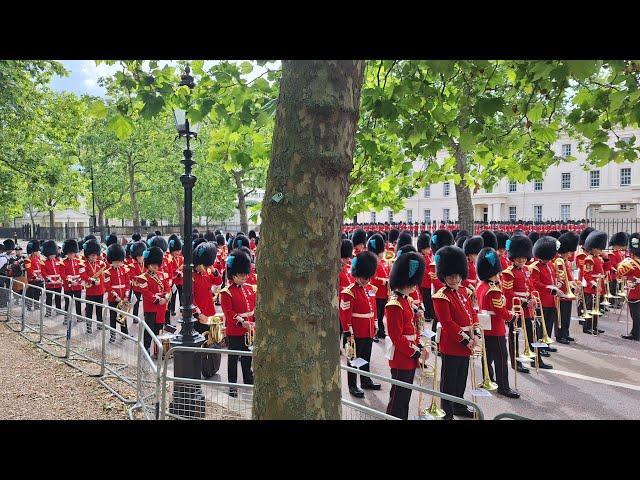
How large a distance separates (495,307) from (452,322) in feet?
4.55

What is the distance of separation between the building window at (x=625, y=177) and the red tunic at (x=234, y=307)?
4819 centimetres

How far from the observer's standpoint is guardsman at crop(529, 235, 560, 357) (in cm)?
918

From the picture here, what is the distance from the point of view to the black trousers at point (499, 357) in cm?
709

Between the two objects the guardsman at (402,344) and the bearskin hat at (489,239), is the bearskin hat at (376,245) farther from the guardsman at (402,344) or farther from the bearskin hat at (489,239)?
the guardsman at (402,344)

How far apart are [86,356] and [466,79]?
6.68 metres

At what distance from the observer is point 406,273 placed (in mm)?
6363

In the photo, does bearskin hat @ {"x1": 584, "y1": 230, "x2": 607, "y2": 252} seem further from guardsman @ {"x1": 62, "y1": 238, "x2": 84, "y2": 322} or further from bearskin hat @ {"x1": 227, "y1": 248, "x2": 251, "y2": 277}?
guardsman @ {"x1": 62, "y1": 238, "x2": 84, "y2": 322}

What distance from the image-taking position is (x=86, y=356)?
8.18 m

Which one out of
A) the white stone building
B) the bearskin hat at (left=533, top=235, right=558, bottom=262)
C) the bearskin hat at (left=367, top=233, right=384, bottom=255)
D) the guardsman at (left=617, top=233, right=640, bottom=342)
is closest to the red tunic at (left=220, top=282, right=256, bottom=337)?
the bearskin hat at (left=367, top=233, right=384, bottom=255)

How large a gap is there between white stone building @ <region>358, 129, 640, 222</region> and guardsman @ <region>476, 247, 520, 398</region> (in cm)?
3719

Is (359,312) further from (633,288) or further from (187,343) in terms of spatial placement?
(633,288)

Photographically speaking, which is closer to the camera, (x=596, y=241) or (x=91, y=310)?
(x=91, y=310)

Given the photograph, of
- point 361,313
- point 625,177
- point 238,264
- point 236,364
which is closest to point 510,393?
point 361,313

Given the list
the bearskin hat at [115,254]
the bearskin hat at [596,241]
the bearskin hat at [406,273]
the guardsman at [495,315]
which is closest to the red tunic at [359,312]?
the bearskin hat at [406,273]
